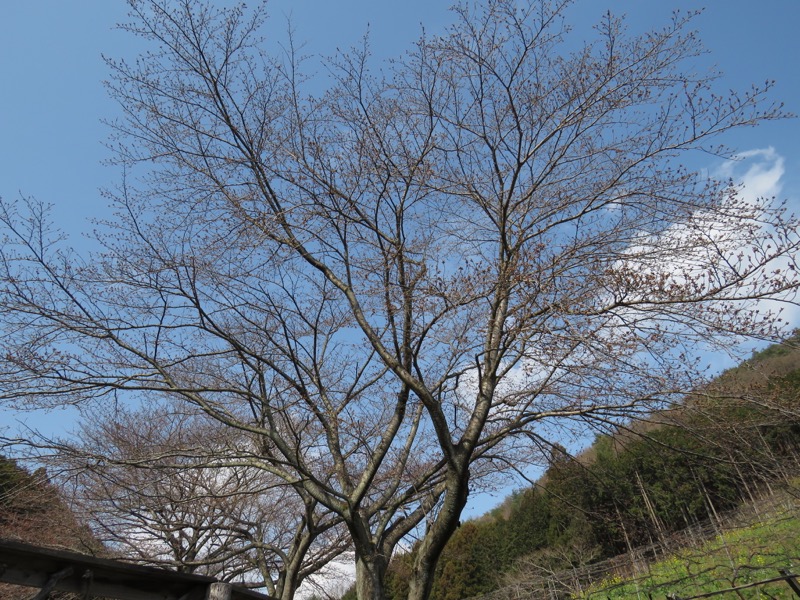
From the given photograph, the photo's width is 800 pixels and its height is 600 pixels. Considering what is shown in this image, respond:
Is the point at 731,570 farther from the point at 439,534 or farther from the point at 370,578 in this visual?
the point at 370,578

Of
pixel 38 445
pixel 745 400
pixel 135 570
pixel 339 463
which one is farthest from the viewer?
pixel 339 463

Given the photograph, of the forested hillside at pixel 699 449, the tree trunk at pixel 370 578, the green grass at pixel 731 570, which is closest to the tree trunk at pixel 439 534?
the tree trunk at pixel 370 578

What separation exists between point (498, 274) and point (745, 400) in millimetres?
2609

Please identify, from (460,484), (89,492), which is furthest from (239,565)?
(460,484)

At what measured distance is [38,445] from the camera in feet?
17.1

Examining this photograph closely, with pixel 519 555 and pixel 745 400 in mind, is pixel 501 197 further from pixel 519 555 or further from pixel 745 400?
pixel 519 555

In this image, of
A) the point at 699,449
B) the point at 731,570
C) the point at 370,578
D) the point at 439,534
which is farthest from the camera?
the point at 731,570

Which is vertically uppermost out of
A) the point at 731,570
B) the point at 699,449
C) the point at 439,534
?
the point at 699,449

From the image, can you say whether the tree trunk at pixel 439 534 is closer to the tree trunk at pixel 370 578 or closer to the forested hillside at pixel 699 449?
the tree trunk at pixel 370 578

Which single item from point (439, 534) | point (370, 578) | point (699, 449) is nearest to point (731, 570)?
point (699, 449)

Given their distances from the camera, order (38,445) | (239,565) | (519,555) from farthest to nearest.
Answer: (519,555), (239,565), (38,445)

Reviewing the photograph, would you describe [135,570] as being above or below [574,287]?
below

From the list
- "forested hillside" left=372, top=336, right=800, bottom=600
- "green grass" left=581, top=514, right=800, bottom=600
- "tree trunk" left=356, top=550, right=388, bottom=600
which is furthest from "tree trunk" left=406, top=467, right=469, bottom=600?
"green grass" left=581, top=514, right=800, bottom=600

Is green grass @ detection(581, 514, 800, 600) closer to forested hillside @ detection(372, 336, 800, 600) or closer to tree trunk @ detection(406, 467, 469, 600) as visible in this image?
forested hillside @ detection(372, 336, 800, 600)
